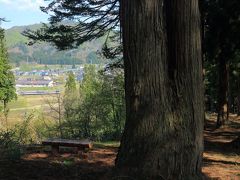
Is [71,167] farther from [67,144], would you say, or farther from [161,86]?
[67,144]

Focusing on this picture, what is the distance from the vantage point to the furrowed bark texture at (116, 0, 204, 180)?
5.44m

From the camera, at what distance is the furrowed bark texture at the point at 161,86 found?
544 centimetres

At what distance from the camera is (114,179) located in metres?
5.59

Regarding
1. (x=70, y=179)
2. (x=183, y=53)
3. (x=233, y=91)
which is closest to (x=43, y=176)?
(x=70, y=179)

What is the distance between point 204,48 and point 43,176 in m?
14.5

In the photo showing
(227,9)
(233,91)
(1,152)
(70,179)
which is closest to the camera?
(70,179)

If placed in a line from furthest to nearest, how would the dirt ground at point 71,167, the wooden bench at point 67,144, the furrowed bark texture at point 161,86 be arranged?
the wooden bench at point 67,144 → the dirt ground at point 71,167 → the furrowed bark texture at point 161,86

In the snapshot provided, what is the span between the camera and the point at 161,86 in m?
5.48

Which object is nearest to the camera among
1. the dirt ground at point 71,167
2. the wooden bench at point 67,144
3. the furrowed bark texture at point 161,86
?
the furrowed bark texture at point 161,86

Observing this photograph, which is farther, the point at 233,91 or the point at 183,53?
the point at 233,91

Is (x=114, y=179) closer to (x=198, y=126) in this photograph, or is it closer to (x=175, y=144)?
(x=175, y=144)

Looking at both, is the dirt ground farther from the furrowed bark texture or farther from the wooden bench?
the furrowed bark texture

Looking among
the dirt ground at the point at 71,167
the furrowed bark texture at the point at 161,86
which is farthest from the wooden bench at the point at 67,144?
the furrowed bark texture at the point at 161,86

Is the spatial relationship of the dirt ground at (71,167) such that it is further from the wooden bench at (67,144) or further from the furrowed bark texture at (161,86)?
the furrowed bark texture at (161,86)
